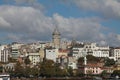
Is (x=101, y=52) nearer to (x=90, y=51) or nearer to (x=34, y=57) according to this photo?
(x=90, y=51)

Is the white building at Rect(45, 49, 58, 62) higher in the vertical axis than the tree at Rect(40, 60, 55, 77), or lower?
higher

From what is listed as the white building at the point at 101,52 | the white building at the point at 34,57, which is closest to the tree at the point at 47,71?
the white building at the point at 34,57

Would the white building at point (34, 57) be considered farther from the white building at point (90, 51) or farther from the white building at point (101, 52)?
the white building at point (101, 52)

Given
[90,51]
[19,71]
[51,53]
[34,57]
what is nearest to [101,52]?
[90,51]

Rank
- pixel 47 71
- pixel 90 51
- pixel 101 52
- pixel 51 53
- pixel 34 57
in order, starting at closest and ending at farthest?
pixel 47 71 → pixel 34 57 → pixel 51 53 → pixel 90 51 → pixel 101 52

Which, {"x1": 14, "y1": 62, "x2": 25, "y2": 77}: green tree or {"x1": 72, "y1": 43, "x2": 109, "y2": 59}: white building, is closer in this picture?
{"x1": 14, "y1": 62, "x2": 25, "y2": 77}: green tree

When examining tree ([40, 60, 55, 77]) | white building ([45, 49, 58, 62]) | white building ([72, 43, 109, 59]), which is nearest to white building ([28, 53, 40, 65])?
white building ([45, 49, 58, 62])

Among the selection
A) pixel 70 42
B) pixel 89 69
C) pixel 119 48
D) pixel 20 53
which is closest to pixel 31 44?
pixel 70 42

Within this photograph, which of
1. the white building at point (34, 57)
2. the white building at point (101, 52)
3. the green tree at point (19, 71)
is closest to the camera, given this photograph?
the green tree at point (19, 71)

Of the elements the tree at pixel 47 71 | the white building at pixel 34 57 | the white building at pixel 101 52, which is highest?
the white building at pixel 101 52

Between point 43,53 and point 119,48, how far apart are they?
773 inches

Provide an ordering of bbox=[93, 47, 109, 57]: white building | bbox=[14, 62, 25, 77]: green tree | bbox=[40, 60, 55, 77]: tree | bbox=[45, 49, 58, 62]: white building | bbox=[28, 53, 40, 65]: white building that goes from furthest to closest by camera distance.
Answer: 1. bbox=[93, 47, 109, 57]: white building
2. bbox=[45, 49, 58, 62]: white building
3. bbox=[28, 53, 40, 65]: white building
4. bbox=[14, 62, 25, 77]: green tree
5. bbox=[40, 60, 55, 77]: tree

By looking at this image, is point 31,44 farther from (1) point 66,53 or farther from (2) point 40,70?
(2) point 40,70

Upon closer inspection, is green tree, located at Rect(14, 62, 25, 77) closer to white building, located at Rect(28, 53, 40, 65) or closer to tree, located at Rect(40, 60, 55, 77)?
tree, located at Rect(40, 60, 55, 77)
